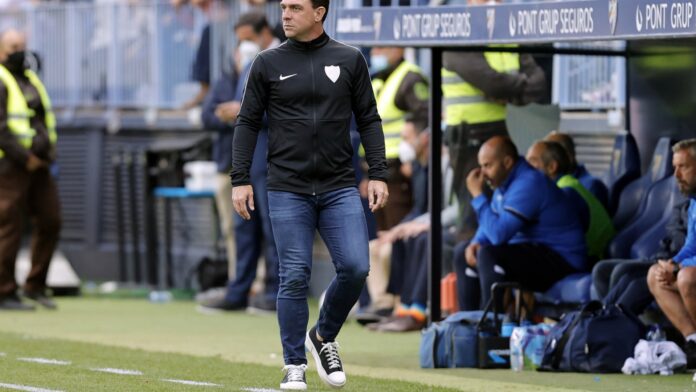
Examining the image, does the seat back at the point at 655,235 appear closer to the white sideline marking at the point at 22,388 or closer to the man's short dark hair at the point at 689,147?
the man's short dark hair at the point at 689,147

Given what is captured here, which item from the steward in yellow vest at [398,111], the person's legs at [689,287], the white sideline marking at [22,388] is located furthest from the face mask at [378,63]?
the white sideline marking at [22,388]

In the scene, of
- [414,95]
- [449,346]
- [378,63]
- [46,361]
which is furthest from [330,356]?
[378,63]

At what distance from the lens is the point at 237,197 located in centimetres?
920

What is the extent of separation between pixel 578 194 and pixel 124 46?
9.10m

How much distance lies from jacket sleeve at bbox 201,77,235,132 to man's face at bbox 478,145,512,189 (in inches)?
174

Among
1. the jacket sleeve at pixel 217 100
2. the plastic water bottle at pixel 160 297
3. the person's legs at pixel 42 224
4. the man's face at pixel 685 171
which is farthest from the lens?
the plastic water bottle at pixel 160 297

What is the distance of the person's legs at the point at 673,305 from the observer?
1091 cm

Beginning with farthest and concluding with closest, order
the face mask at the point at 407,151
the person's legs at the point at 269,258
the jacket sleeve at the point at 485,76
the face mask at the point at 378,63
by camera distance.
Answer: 1. the person's legs at the point at 269,258
2. the face mask at the point at 378,63
3. the face mask at the point at 407,151
4. the jacket sleeve at the point at 485,76

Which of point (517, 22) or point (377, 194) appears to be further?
point (517, 22)

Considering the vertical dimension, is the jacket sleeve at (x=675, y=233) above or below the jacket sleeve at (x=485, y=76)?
below

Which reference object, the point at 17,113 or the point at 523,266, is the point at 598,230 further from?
the point at 17,113

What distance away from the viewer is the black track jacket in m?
9.30

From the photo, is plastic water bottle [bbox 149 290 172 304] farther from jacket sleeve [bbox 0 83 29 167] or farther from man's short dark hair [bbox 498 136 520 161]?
man's short dark hair [bbox 498 136 520 161]

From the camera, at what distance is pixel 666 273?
1095cm
